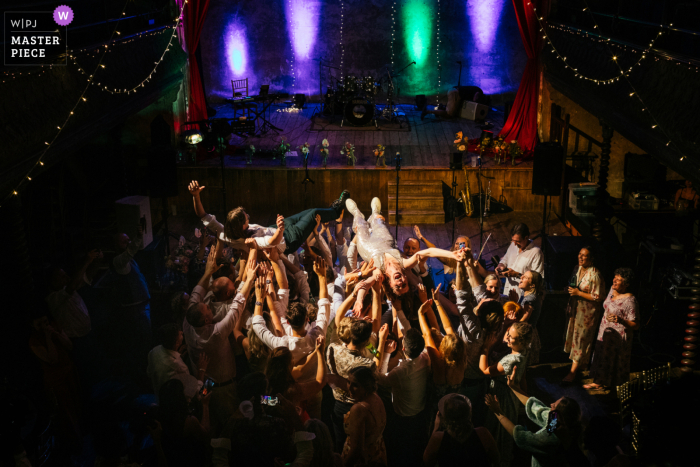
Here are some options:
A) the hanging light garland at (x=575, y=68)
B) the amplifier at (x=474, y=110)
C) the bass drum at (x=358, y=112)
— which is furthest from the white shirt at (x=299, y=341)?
the amplifier at (x=474, y=110)

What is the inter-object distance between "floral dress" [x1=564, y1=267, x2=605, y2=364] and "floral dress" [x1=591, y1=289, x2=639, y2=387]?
125 millimetres

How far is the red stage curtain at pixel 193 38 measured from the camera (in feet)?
34.7

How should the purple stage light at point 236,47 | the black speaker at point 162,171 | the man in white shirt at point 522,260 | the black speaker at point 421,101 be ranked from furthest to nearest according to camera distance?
the purple stage light at point 236,47
the black speaker at point 421,101
the black speaker at point 162,171
the man in white shirt at point 522,260

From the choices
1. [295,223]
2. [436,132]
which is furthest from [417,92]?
[295,223]

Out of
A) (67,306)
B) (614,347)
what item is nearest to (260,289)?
(67,306)

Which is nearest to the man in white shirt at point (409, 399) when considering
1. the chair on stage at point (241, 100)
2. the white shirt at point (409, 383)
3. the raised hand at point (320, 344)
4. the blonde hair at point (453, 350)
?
the white shirt at point (409, 383)

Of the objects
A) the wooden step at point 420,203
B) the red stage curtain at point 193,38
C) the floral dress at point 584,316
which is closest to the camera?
the floral dress at point 584,316

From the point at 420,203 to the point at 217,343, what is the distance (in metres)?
5.65

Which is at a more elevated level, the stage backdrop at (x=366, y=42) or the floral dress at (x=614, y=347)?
the stage backdrop at (x=366, y=42)

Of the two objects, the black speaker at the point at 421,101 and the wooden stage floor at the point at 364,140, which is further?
the black speaker at the point at 421,101

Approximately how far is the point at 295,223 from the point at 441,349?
89.0 inches

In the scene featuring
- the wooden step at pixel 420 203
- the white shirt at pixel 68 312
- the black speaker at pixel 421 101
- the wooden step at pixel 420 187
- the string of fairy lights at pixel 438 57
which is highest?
the string of fairy lights at pixel 438 57

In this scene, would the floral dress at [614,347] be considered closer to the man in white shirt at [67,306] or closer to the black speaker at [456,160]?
the man in white shirt at [67,306]

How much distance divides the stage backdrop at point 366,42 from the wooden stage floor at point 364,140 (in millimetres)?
932
